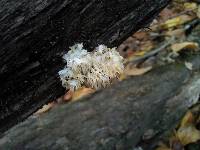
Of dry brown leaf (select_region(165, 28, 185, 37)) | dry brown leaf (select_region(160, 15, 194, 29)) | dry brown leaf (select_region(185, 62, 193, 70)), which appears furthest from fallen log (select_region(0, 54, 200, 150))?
dry brown leaf (select_region(160, 15, 194, 29))

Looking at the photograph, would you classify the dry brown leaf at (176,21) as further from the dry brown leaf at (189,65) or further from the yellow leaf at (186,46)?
the dry brown leaf at (189,65)

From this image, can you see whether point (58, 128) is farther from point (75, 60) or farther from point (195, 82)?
point (75, 60)

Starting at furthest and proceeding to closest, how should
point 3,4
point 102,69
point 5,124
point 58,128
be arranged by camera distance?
point 58,128 → point 5,124 → point 102,69 → point 3,4

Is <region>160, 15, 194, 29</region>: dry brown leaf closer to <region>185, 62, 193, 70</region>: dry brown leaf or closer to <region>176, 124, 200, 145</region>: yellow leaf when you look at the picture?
<region>185, 62, 193, 70</region>: dry brown leaf

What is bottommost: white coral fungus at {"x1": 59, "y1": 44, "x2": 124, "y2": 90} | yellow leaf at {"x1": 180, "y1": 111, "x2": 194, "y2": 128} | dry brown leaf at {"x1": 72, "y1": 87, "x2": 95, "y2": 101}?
yellow leaf at {"x1": 180, "y1": 111, "x2": 194, "y2": 128}

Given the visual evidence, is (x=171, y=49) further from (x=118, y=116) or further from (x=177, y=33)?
(x=118, y=116)

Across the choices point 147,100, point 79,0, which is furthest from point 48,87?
point 147,100

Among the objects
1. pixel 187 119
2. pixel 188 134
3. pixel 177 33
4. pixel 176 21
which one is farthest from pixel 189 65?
pixel 176 21
